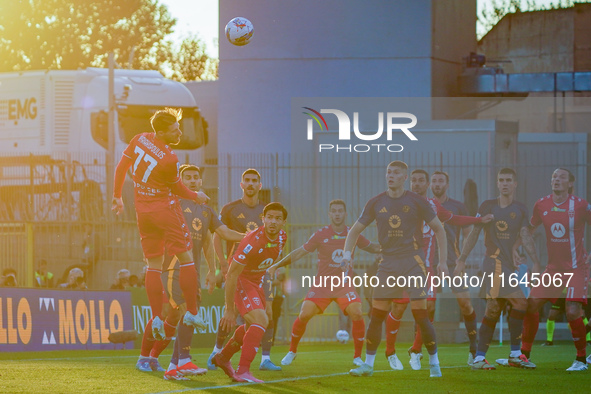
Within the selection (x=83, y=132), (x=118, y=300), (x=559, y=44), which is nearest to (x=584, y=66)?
(x=559, y=44)

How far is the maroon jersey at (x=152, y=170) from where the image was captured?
10.5 meters

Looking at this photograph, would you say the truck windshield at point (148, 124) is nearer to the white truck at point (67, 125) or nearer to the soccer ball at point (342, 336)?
the white truck at point (67, 125)

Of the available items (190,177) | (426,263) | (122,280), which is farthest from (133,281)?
(190,177)

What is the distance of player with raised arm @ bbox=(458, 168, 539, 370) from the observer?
12477mm

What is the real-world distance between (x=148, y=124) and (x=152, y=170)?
16891 mm

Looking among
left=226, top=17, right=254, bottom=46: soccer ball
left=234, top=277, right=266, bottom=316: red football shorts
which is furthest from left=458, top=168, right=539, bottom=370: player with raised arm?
left=226, top=17, right=254, bottom=46: soccer ball

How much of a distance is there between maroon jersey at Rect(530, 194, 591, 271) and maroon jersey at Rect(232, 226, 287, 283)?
3.67 metres

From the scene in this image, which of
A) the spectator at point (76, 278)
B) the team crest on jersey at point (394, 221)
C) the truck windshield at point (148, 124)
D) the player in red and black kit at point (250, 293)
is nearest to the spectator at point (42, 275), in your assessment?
the spectator at point (76, 278)

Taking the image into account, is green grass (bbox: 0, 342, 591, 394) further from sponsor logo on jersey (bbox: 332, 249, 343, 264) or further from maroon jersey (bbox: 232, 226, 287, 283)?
sponsor logo on jersey (bbox: 332, 249, 343, 264)

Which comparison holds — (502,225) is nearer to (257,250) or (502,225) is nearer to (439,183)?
(439,183)

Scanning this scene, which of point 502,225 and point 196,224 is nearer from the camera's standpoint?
point 196,224

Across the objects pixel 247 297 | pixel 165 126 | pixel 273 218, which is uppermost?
pixel 165 126

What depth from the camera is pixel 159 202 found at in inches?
418

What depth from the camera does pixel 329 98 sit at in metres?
28.6
